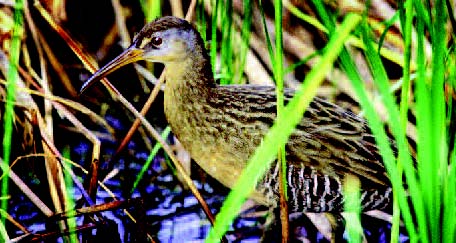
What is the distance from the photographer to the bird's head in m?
2.62

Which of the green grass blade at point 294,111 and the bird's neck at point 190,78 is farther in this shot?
the bird's neck at point 190,78

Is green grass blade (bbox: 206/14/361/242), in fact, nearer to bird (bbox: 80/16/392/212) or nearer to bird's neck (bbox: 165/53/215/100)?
bird (bbox: 80/16/392/212)

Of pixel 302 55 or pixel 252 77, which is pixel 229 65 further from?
pixel 302 55

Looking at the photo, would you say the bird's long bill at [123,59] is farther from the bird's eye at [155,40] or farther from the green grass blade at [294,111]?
the green grass blade at [294,111]

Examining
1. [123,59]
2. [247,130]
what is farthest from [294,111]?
[123,59]

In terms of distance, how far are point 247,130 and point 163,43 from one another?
381 millimetres

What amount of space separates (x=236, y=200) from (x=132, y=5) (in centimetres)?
307

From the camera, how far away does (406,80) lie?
1.61 meters

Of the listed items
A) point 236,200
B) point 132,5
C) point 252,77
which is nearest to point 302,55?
point 252,77

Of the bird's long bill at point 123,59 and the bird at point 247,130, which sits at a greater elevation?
the bird's long bill at point 123,59

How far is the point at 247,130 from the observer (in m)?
2.55

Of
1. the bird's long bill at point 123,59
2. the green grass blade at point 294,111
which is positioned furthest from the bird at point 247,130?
the green grass blade at point 294,111

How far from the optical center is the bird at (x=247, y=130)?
2549mm

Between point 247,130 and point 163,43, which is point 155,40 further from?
point 247,130
